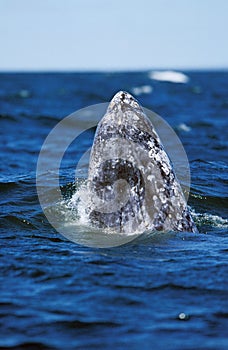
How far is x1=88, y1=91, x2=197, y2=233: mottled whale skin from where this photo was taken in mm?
7266

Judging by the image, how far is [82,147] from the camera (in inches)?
667

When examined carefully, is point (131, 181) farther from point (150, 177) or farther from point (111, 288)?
point (111, 288)

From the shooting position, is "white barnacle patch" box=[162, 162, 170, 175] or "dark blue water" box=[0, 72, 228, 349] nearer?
"dark blue water" box=[0, 72, 228, 349]

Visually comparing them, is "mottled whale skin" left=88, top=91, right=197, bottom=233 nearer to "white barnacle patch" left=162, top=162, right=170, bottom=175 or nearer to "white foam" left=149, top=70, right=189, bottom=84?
"white barnacle patch" left=162, top=162, right=170, bottom=175

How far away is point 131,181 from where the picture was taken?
24.2ft

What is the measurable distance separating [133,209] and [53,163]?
6492mm

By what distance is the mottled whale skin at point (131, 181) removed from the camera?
727cm

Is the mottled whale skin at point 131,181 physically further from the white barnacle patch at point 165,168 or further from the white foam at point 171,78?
the white foam at point 171,78

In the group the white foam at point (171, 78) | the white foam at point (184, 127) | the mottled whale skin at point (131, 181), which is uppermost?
the white foam at point (171, 78)

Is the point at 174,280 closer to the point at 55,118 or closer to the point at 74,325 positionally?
the point at 74,325

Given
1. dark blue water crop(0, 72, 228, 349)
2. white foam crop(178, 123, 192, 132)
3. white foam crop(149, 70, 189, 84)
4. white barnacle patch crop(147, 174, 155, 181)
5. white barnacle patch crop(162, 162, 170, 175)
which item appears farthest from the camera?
white foam crop(149, 70, 189, 84)

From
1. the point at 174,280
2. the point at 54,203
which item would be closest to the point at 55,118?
the point at 54,203

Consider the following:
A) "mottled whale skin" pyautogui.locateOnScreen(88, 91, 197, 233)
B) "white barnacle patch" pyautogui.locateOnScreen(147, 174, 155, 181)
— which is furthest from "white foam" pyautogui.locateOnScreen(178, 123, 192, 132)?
"white barnacle patch" pyautogui.locateOnScreen(147, 174, 155, 181)

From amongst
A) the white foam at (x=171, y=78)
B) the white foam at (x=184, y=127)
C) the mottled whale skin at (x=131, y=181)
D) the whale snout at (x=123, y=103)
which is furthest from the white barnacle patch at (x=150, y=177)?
the white foam at (x=171, y=78)
